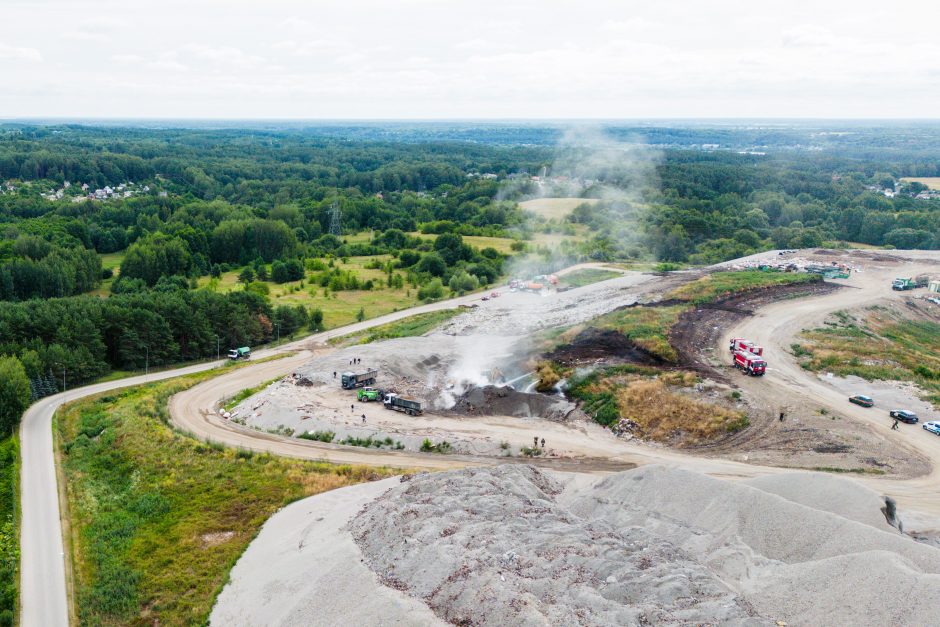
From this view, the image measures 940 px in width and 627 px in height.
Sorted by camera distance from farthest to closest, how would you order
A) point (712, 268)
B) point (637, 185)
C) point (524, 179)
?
point (524, 179) → point (637, 185) → point (712, 268)

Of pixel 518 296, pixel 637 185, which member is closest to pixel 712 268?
pixel 518 296

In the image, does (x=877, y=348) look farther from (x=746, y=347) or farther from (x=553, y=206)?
(x=553, y=206)

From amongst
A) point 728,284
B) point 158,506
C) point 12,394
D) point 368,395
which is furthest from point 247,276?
point 728,284

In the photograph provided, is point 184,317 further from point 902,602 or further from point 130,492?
point 902,602

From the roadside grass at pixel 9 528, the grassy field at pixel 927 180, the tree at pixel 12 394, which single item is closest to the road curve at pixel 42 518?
the roadside grass at pixel 9 528

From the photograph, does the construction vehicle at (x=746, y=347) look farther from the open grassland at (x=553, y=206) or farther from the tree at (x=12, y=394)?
the open grassland at (x=553, y=206)

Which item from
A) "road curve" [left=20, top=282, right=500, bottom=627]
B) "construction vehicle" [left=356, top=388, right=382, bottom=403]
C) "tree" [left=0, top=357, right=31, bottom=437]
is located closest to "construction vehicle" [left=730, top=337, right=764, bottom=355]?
"construction vehicle" [left=356, top=388, right=382, bottom=403]

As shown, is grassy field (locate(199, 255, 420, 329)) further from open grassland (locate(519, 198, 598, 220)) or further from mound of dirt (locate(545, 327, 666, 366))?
open grassland (locate(519, 198, 598, 220))
